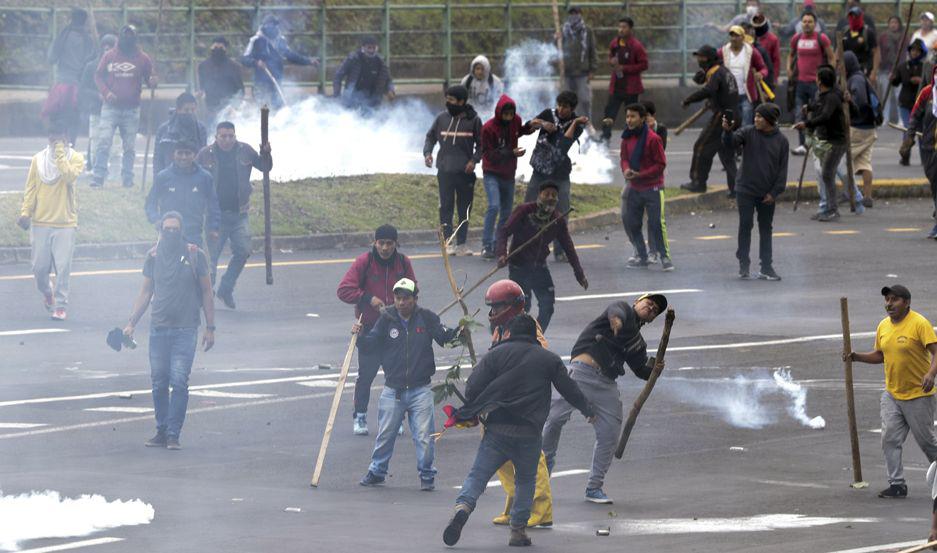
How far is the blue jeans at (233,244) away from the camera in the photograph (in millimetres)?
19359

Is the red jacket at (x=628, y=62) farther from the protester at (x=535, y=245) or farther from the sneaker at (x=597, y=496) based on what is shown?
the sneaker at (x=597, y=496)

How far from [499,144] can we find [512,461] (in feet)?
36.2

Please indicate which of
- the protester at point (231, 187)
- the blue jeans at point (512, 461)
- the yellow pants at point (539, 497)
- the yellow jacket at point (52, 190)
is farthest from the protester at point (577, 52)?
the blue jeans at point (512, 461)

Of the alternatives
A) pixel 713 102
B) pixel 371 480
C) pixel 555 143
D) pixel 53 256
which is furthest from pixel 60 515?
pixel 713 102

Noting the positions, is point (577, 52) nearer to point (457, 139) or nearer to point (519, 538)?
point (457, 139)

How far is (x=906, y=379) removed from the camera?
12.8 m

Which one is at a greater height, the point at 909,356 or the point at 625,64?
the point at 625,64

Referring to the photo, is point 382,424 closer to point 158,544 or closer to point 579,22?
point 158,544

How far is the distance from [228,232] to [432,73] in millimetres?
17027

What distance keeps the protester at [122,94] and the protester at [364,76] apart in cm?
482

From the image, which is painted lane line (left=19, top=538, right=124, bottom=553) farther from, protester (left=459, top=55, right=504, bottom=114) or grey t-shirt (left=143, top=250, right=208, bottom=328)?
A: protester (left=459, top=55, right=504, bottom=114)

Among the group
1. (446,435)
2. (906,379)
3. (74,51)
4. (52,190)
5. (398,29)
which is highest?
(74,51)

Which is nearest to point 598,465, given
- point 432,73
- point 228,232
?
point 228,232

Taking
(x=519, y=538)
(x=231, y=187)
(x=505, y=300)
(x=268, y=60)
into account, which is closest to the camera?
(x=519, y=538)
